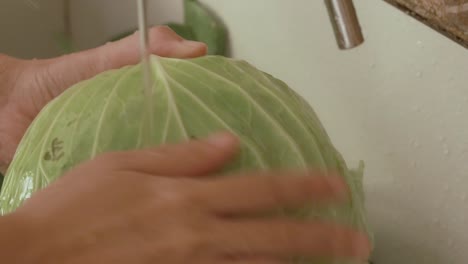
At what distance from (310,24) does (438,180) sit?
1.07 feet

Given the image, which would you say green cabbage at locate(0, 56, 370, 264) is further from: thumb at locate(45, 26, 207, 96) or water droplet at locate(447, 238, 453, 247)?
water droplet at locate(447, 238, 453, 247)

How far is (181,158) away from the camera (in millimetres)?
459

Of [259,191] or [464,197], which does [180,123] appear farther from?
[464,197]

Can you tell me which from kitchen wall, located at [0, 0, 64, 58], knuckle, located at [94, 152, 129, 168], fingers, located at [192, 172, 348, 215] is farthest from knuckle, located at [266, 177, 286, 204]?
kitchen wall, located at [0, 0, 64, 58]

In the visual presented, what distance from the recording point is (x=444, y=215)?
2.66 feet

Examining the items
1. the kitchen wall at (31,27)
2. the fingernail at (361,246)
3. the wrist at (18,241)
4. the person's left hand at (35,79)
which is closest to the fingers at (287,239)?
the fingernail at (361,246)

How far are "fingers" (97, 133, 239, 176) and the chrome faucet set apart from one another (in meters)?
0.19

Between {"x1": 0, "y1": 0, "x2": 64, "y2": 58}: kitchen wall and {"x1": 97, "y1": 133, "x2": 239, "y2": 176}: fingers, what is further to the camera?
{"x1": 0, "y1": 0, "x2": 64, "y2": 58}: kitchen wall

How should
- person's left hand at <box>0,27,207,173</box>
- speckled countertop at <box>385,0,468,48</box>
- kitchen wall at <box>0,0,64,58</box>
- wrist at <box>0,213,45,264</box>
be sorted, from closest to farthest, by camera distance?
wrist at <box>0,213,45,264</box> < speckled countertop at <box>385,0,468,48</box> < person's left hand at <box>0,27,207,173</box> < kitchen wall at <box>0,0,64,58</box>

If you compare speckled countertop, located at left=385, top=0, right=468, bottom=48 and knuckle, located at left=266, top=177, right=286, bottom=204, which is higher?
speckled countertop, located at left=385, top=0, right=468, bottom=48

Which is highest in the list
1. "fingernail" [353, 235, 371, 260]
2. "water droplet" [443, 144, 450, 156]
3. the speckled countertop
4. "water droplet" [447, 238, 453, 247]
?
the speckled countertop

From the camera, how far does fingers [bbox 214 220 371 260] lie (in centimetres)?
43

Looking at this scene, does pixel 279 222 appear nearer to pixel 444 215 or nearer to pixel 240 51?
pixel 444 215

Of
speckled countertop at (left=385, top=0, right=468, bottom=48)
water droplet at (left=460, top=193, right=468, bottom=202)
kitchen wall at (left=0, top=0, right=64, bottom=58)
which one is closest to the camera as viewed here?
speckled countertop at (left=385, top=0, right=468, bottom=48)
